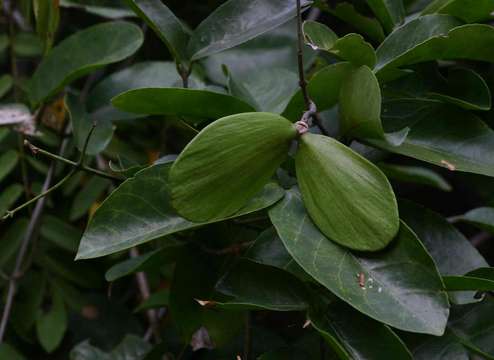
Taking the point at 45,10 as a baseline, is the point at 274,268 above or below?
below

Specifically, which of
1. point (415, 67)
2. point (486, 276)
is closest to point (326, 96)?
point (415, 67)

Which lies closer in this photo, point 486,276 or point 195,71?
point 486,276

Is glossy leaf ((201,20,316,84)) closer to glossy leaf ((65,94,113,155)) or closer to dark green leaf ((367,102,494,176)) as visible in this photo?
glossy leaf ((65,94,113,155))

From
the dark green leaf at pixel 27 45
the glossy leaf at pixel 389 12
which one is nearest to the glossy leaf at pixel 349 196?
the glossy leaf at pixel 389 12

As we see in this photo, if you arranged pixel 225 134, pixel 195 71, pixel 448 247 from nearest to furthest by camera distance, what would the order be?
pixel 225 134, pixel 448 247, pixel 195 71

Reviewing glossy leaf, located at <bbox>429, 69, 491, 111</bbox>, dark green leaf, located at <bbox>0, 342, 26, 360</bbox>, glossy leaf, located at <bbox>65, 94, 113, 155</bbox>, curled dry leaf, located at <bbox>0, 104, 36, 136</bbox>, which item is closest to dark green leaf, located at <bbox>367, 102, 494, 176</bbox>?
glossy leaf, located at <bbox>429, 69, 491, 111</bbox>

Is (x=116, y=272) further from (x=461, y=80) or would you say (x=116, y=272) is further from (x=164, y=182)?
(x=461, y=80)

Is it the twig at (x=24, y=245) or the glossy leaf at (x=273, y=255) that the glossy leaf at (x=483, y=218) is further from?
the twig at (x=24, y=245)
